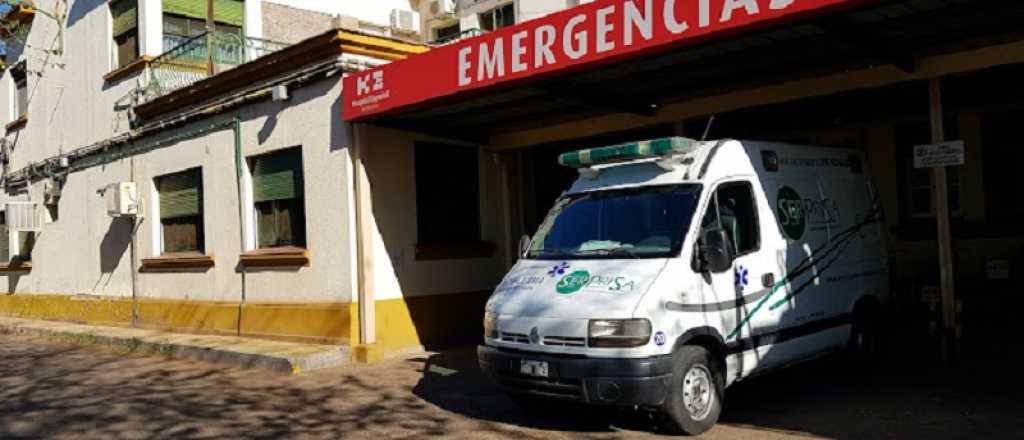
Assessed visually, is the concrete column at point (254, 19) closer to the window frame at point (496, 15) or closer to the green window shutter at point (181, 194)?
the green window shutter at point (181, 194)

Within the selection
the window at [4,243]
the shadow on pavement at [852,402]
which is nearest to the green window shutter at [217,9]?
the window at [4,243]

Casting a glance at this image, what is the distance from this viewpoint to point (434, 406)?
8062 millimetres

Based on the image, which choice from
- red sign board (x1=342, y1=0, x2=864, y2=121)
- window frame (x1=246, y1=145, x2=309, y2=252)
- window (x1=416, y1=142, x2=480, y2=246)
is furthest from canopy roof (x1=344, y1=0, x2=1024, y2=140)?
window frame (x1=246, y1=145, x2=309, y2=252)

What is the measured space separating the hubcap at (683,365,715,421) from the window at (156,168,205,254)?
9.57 metres

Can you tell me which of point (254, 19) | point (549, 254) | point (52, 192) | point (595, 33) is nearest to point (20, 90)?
point (52, 192)

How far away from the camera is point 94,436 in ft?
23.6

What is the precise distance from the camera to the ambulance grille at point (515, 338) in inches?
262

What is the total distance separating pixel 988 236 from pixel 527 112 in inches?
258

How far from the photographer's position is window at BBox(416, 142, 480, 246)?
39.5 feet

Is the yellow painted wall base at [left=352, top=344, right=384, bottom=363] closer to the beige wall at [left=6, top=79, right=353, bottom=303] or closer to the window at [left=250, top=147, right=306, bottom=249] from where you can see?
the beige wall at [left=6, top=79, right=353, bottom=303]

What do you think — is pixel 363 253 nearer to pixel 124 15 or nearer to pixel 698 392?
pixel 698 392

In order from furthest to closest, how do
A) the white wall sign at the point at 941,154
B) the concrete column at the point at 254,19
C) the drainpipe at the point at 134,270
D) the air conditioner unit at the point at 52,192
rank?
1. the air conditioner unit at the point at 52,192
2. the concrete column at the point at 254,19
3. the drainpipe at the point at 134,270
4. the white wall sign at the point at 941,154

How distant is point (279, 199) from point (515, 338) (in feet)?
21.4

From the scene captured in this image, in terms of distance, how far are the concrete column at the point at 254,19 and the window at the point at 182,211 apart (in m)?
3.84
